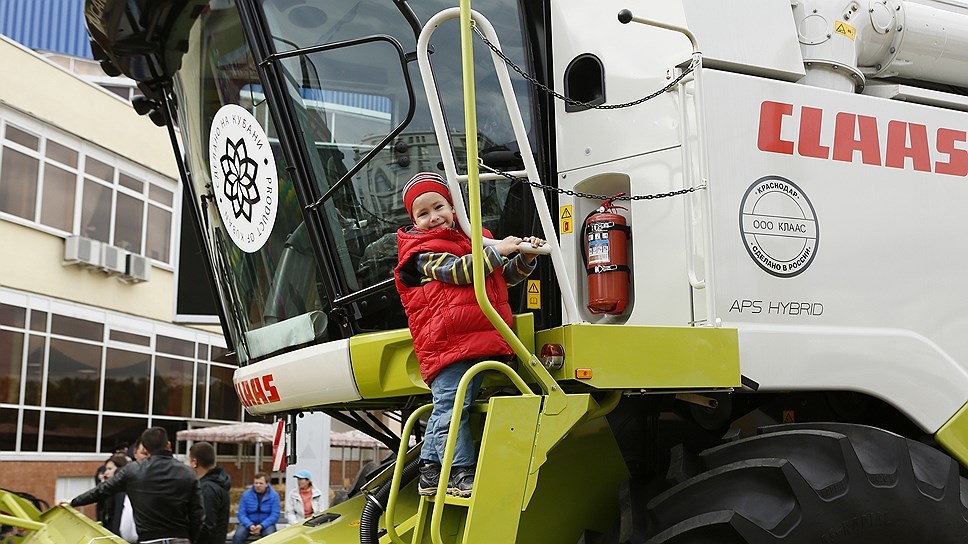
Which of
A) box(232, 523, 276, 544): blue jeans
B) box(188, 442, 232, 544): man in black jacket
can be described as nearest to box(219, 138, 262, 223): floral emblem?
box(188, 442, 232, 544): man in black jacket

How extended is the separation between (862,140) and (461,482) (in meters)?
2.08

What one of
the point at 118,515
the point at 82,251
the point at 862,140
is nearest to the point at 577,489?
the point at 862,140

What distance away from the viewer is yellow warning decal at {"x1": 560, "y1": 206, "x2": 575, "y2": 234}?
3.88 m

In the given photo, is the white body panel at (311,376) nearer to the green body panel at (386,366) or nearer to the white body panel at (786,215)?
the green body panel at (386,366)

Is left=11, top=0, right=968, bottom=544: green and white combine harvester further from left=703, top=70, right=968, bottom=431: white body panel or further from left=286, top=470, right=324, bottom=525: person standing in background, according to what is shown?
left=286, top=470, right=324, bottom=525: person standing in background

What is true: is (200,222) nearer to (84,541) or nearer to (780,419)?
(84,541)

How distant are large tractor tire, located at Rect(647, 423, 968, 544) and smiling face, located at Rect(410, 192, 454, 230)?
1155mm

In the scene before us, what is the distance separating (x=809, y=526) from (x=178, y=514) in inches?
212

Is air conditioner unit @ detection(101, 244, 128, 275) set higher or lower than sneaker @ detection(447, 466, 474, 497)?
higher

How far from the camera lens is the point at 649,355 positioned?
3279mm

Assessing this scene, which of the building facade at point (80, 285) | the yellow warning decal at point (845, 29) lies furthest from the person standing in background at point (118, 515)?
the building facade at point (80, 285)

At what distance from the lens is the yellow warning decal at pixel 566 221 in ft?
12.7

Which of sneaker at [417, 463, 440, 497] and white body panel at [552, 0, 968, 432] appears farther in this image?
white body panel at [552, 0, 968, 432]

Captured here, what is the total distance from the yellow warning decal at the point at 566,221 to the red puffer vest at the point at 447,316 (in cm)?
62
